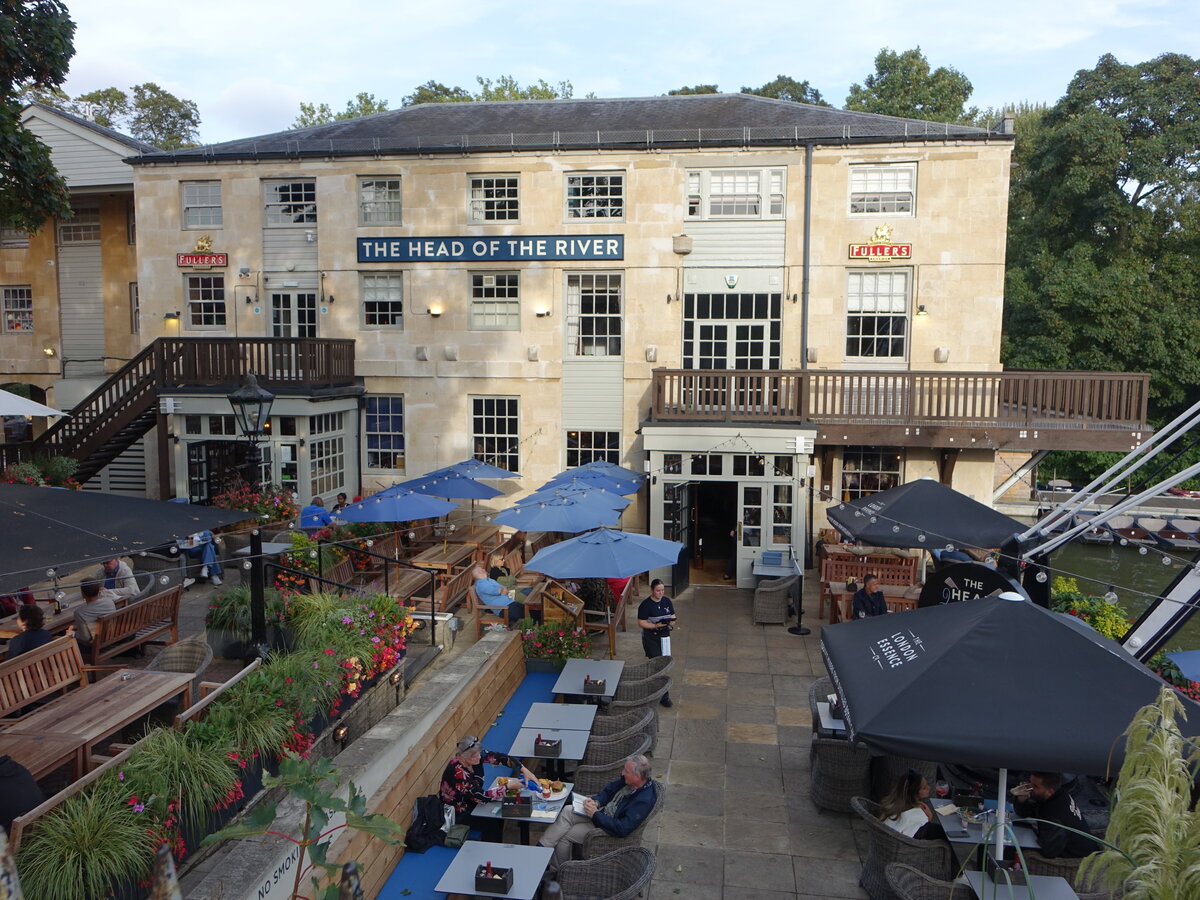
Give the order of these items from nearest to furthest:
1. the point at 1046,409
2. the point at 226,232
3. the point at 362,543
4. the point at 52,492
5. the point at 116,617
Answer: the point at 52,492, the point at 116,617, the point at 362,543, the point at 1046,409, the point at 226,232

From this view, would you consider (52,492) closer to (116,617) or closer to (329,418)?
(116,617)

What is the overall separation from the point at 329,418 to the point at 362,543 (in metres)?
5.78

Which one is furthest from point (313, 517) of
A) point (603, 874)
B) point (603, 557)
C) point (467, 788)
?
point (603, 874)

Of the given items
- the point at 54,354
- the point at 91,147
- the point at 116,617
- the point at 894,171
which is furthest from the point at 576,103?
the point at 116,617

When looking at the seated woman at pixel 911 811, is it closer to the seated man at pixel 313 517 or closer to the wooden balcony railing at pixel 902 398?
the wooden balcony railing at pixel 902 398

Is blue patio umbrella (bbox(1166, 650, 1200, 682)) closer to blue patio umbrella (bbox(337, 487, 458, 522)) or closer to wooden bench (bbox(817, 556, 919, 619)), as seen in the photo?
wooden bench (bbox(817, 556, 919, 619))

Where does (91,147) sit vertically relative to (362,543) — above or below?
above

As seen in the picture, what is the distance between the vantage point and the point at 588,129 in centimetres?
2130

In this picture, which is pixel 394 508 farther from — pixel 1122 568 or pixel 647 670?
pixel 1122 568

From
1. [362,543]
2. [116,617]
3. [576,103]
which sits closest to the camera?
[116,617]

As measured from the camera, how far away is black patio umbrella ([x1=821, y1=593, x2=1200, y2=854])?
5.48 m

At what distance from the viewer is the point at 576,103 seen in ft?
75.3

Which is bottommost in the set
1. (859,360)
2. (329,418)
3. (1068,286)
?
(329,418)

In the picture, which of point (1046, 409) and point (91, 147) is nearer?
point (1046, 409)
